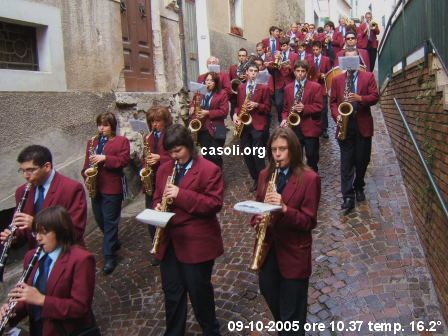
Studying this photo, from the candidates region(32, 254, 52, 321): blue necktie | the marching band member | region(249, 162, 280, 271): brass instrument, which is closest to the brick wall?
region(249, 162, 280, 271): brass instrument

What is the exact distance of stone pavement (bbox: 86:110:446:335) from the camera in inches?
162

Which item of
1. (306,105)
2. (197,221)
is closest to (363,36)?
(306,105)

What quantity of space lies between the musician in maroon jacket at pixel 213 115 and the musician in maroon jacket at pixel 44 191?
3.63 m

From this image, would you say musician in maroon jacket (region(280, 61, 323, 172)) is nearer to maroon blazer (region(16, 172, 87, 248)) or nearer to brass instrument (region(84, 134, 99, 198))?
brass instrument (region(84, 134, 99, 198))

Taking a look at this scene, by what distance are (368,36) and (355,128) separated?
7590mm

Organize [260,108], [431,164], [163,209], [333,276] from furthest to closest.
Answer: [260,108] → [333,276] → [431,164] → [163,209]

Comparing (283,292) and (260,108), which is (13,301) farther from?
(260,108)

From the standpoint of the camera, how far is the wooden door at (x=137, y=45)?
900 centimetres

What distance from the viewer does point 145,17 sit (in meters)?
9.66

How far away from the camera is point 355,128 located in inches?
228

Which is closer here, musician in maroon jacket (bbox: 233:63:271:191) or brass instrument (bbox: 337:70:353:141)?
brass instrument (bbox: 337:70:353:141)

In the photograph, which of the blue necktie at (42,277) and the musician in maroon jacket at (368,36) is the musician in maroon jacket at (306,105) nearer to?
the blue necktie at (42,277)

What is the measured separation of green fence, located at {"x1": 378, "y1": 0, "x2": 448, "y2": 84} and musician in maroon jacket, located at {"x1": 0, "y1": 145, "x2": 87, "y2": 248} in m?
3.50

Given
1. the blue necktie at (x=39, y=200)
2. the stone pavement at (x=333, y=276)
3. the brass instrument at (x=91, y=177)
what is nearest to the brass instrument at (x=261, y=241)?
the stone pavement at (x=333, y=276)
